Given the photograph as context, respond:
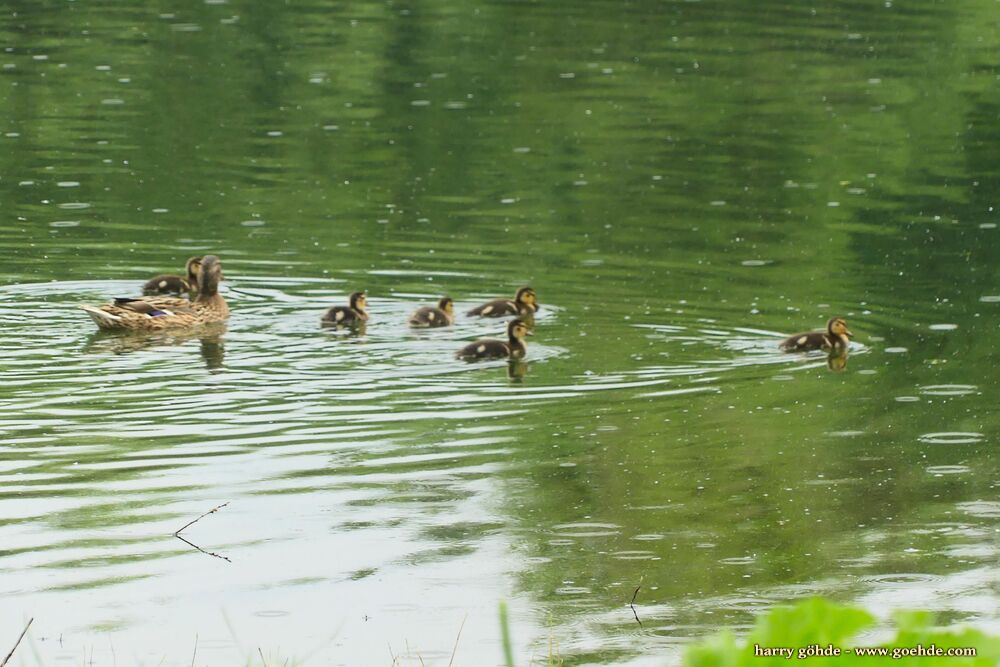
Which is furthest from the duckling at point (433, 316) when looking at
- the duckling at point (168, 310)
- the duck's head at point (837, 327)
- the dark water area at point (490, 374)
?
the duck's head at point (837, 327)

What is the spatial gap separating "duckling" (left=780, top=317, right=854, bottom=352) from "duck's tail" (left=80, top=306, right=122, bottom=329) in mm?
5059

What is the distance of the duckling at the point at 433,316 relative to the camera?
13781 millimetres

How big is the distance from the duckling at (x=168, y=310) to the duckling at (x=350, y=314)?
1113 mm

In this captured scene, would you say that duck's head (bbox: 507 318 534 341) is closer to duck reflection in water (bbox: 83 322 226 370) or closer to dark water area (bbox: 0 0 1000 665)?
dark water area (bbox: 0 0 1000 665)

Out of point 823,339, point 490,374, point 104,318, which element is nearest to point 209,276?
point 104,318

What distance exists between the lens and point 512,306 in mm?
14406

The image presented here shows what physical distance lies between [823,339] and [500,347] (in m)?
2.39

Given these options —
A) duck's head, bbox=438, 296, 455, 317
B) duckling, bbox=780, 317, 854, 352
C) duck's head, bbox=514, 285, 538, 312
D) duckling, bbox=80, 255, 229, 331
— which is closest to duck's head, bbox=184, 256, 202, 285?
duckling, bbox=80, 255, 229, 331

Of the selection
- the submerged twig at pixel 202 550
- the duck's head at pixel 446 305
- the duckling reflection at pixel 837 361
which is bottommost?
the duckling reflection at pixel 837 361

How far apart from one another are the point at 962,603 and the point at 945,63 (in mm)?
27759

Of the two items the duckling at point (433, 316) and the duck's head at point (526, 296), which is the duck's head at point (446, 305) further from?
the duck's head at point (526, 296)

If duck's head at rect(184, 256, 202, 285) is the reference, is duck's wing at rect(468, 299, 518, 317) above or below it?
below

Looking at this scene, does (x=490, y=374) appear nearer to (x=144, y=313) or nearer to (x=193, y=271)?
(x=144, y=313)

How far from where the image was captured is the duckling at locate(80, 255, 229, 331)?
13.9m
